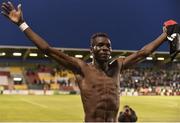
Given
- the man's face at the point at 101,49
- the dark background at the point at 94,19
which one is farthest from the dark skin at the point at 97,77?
the dark background at the point at 94,19

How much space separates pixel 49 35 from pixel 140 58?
2655 millimetres

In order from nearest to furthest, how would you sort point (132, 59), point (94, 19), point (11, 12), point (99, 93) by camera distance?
point (11, 12), point (99, 93), point (132, 59), point (94, 19)

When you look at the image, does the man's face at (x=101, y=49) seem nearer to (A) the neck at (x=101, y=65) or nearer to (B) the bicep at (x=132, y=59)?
(A) the neck at (x=101, y=65)

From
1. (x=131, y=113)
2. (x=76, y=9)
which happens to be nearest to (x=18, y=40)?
(x=76, y=9)

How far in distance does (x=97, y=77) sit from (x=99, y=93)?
0.09m

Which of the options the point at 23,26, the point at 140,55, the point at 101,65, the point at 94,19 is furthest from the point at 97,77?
the point at 94,19

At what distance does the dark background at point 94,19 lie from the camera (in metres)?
5.20

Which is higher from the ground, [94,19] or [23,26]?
[94,19]

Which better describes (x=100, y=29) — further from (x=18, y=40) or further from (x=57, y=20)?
(x=18, y=40)

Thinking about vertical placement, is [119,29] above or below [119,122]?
above

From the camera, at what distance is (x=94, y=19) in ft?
17.4

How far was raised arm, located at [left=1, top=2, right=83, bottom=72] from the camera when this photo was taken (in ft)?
8.14

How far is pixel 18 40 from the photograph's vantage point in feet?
17.1

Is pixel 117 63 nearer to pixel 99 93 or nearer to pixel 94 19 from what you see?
pixel 99 93
